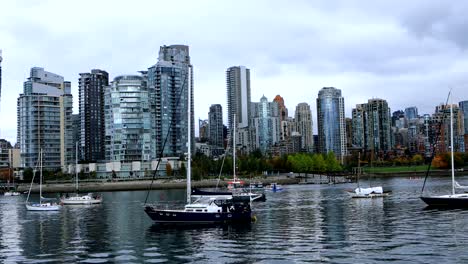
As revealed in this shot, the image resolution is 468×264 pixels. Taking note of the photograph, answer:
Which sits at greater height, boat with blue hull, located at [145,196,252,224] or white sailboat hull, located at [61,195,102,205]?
boat with blue hull, located at [145,196,252,224]

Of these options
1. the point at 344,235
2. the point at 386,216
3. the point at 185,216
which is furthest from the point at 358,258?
the point at 386,216

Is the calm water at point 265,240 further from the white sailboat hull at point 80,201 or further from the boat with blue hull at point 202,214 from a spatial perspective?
the white sailboat hull at point 80,201

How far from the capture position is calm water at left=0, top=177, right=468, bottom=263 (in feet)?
139

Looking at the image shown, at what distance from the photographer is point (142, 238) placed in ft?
183

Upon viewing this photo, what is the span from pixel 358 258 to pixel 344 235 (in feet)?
44.1

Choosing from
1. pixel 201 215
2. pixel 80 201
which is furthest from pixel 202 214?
pixel 80 201

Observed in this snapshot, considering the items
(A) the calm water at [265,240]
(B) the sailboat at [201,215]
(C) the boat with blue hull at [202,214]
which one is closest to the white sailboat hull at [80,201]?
(A) the calm water at [265,240]

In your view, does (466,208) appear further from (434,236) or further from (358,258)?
(358,258)

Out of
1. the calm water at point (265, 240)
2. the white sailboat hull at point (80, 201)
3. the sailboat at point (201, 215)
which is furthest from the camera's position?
the white sailboat hull at point (80, 201)

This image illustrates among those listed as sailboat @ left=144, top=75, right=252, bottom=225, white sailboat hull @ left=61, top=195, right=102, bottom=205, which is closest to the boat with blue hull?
sailboat @ left=144, top=75, right=252, bottom=225

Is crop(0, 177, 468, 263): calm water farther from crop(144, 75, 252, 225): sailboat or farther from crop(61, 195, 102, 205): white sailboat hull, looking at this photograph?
crop(61, 195, 102, 205): white sailboat hull

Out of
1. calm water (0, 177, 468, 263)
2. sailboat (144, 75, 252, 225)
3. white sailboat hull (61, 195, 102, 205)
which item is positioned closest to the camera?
calm water (0, 177, 468, 263)

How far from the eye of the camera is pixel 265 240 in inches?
2026

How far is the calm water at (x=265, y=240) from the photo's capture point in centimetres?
4231
